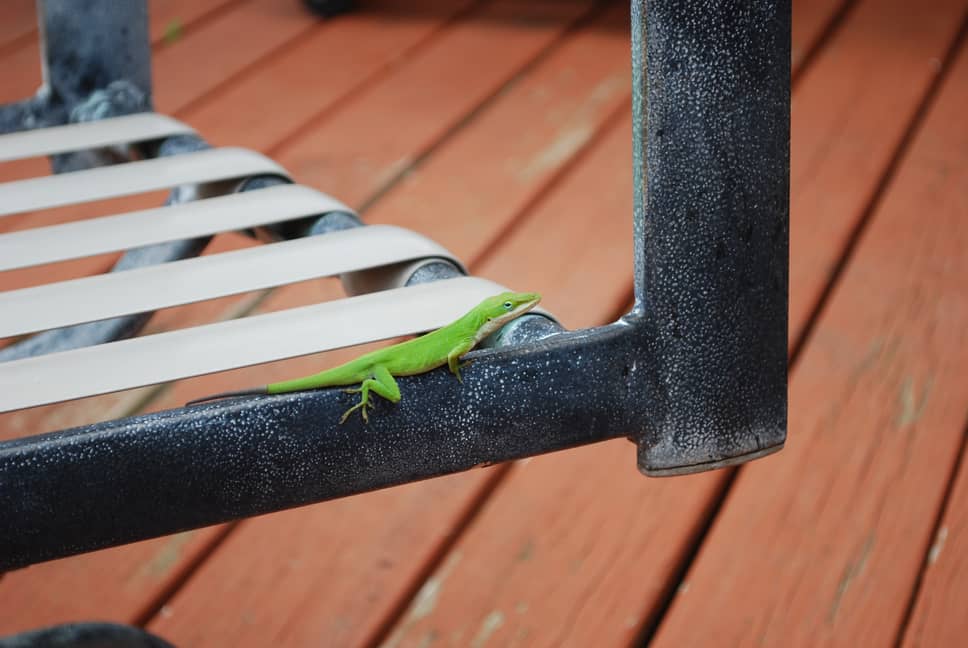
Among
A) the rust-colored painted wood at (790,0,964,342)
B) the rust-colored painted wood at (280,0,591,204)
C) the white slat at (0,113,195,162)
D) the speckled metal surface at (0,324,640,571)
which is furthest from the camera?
the rust-colored painted wood at (280,0,591,204)

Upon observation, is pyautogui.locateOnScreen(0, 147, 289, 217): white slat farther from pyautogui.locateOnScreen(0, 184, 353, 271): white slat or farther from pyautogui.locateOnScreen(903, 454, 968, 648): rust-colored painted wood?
pyautogui.locateOnScreen(903, 454, 968, 648): rust-colored painted wood

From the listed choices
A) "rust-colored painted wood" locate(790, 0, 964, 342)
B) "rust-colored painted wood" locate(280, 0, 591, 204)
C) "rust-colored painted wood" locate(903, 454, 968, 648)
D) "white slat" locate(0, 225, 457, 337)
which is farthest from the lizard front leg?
"rust-colored painted wood" locate(280, 0, 591, 204)

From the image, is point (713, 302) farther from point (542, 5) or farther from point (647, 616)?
point (542, 5)

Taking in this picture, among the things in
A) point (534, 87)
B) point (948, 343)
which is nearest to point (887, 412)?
point (948, 343)

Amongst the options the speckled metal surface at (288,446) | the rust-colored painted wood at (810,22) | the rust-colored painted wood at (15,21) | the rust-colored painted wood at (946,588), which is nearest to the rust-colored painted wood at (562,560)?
the rust-colored painted wood at (946,588)

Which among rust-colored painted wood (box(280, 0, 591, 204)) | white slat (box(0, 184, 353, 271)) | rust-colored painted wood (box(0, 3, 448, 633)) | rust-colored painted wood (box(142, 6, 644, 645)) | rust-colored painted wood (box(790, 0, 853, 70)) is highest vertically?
white slat (box(0, 184, 353, 271))

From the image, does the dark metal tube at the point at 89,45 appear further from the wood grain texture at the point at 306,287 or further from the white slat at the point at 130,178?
the wood grain texture at the point at 306,287
